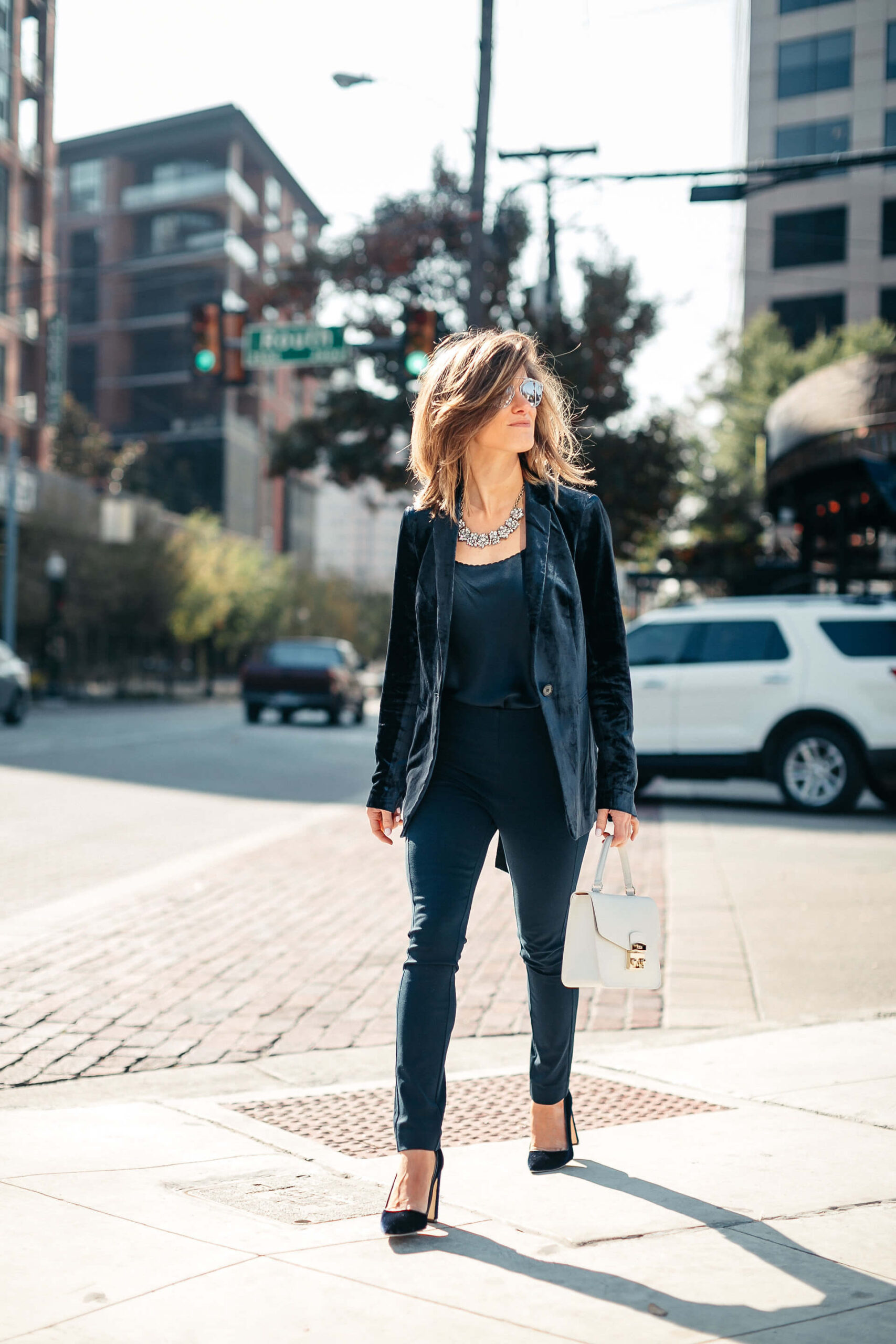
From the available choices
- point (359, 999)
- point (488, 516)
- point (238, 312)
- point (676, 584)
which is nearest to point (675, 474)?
point (238, 312)

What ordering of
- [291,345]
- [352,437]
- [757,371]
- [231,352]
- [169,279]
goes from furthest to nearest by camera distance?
[169,279] → [757,371] → [352,437] → [291,345] → [231,352]

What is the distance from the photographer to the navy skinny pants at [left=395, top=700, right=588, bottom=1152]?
116 inches

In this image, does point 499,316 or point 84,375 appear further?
point 84,375

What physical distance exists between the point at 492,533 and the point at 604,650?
0.37m

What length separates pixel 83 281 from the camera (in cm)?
7050

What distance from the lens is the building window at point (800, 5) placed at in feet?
124

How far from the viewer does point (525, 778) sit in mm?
3051

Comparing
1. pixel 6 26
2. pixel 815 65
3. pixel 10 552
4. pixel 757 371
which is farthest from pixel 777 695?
pixel 815 65

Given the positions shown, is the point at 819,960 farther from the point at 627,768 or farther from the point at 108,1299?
the point at 108,1299

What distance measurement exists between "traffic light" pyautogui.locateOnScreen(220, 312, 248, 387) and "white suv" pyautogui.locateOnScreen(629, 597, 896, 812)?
9666 mm

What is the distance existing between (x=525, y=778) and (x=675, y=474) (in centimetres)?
2261

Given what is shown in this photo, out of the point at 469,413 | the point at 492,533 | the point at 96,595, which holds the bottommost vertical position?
the point at 492,533

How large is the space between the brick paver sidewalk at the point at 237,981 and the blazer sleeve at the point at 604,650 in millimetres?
1948

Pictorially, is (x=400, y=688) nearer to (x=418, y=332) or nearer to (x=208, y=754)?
(x=208, y=754)
